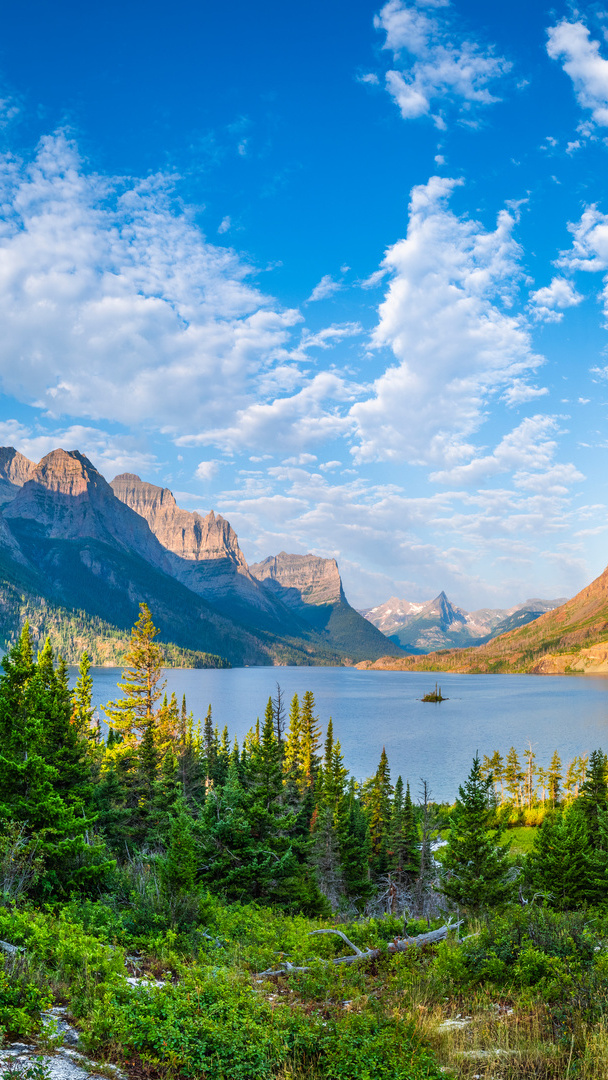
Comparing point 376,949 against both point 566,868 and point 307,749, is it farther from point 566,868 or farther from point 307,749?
point 307,749

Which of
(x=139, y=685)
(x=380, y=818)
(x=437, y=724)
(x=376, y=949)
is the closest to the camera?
(x=376, y=949)

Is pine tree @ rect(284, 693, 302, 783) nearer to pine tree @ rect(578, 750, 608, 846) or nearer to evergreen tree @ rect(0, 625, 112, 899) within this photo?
pine tree @ rect(578, 750, 608, 846)

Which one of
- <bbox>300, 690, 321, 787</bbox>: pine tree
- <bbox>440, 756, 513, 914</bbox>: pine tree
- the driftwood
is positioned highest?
the driftwood

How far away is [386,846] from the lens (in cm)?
4416

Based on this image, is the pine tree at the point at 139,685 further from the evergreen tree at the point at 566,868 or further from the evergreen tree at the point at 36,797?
the evergreen tree at the point at 566,868

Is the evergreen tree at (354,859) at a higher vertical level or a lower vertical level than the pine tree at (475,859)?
lower

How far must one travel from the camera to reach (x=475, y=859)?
22.1 m

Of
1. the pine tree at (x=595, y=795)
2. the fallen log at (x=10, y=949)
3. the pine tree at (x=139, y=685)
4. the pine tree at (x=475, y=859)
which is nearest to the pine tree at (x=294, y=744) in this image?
the pine tree at (x=139, y=685)

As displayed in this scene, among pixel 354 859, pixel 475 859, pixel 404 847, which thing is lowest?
pixel 404 847

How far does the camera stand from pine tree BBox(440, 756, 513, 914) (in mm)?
21422

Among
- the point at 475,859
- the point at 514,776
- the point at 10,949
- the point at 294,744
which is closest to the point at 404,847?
the point at 294,744

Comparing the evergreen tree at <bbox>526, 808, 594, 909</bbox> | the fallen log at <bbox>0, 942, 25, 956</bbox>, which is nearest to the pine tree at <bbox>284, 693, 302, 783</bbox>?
the evergreen tree at <bbox>526, 808, 594, 909</bbox>

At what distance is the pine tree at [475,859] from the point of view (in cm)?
2142

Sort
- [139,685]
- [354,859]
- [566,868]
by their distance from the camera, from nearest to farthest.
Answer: [566,868] < [354,859] < [139,685]
